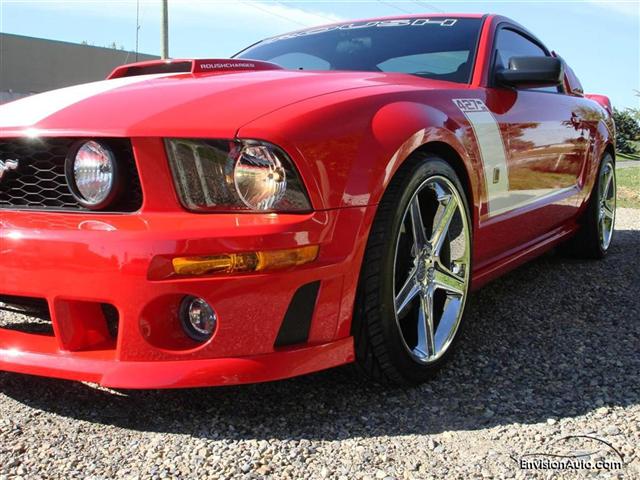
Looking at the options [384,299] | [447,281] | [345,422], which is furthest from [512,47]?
[345,422]

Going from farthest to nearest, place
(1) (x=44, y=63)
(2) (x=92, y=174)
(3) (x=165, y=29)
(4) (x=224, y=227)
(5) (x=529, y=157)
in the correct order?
(1) (x=44, y=63) < (3) (x=165, y=29) < (5) (x=529, y=157) < (2) (x=92, y=174) < (4) (x=224, y=227)

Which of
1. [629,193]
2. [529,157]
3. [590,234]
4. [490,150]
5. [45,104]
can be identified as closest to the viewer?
[45,104]

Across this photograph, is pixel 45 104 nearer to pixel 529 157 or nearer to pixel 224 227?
pixel 224 227

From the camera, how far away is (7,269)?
183 centimetres

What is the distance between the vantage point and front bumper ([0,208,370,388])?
1.71 meters

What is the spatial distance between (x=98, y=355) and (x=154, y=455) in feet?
1.04

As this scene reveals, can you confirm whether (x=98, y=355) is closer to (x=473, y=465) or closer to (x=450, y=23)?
(x=473, y=465)

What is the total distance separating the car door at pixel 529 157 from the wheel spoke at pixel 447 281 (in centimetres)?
37

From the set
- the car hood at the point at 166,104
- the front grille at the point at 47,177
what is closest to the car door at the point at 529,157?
the car hood at the point at 166,104

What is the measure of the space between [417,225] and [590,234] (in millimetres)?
2579

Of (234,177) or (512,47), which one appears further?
(512,47)

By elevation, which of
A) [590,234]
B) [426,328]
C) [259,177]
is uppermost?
[259,177]

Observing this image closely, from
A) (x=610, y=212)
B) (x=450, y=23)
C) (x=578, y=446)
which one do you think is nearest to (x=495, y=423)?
(x=578, y=446)

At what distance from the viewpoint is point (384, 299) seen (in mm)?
2016
